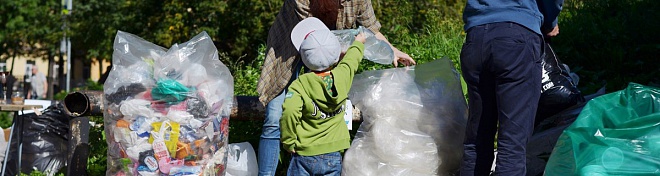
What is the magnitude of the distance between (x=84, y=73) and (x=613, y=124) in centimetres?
4700

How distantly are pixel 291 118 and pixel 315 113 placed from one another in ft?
0.44

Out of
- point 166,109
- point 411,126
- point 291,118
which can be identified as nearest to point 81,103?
point 166,109

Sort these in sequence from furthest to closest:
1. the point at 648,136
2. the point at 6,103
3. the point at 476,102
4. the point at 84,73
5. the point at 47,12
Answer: the point at 84,73, the point at 47,12, the point at 6,103, the point at 476,102, the point at 648,136

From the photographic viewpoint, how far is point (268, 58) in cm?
443

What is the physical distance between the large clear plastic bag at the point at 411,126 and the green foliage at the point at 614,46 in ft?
5.66

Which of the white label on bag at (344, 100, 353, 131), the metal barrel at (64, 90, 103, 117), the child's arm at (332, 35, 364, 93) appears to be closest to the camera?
the child's arm at (332, 35, 364, 93)

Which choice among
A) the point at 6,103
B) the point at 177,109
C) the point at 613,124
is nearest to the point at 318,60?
the point at 177,109

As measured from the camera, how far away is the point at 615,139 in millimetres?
3281

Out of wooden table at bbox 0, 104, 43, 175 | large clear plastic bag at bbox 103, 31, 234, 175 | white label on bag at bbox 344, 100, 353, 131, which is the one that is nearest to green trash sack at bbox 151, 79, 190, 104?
large clear plastic bag at bbox 103, 31, 234, 175

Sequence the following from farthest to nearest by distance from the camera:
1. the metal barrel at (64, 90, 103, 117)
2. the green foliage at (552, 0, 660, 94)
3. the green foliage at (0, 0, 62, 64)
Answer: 1. the green foliage at (0, 0, 62, 64)
2. the green foliage at (552, 0, 660, 94)
3. the metal barrel at (64, 90, 103, 117)

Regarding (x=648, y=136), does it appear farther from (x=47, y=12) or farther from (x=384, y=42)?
(x=47, y=12)

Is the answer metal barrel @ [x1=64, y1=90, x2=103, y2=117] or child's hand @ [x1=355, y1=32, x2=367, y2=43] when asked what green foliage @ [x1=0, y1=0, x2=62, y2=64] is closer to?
metal barrel @ [x1=64, y1=90, x2=103, y2=117]

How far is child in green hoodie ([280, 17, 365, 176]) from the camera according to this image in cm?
383

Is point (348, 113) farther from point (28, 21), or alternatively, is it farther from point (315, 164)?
point (28, 21)
